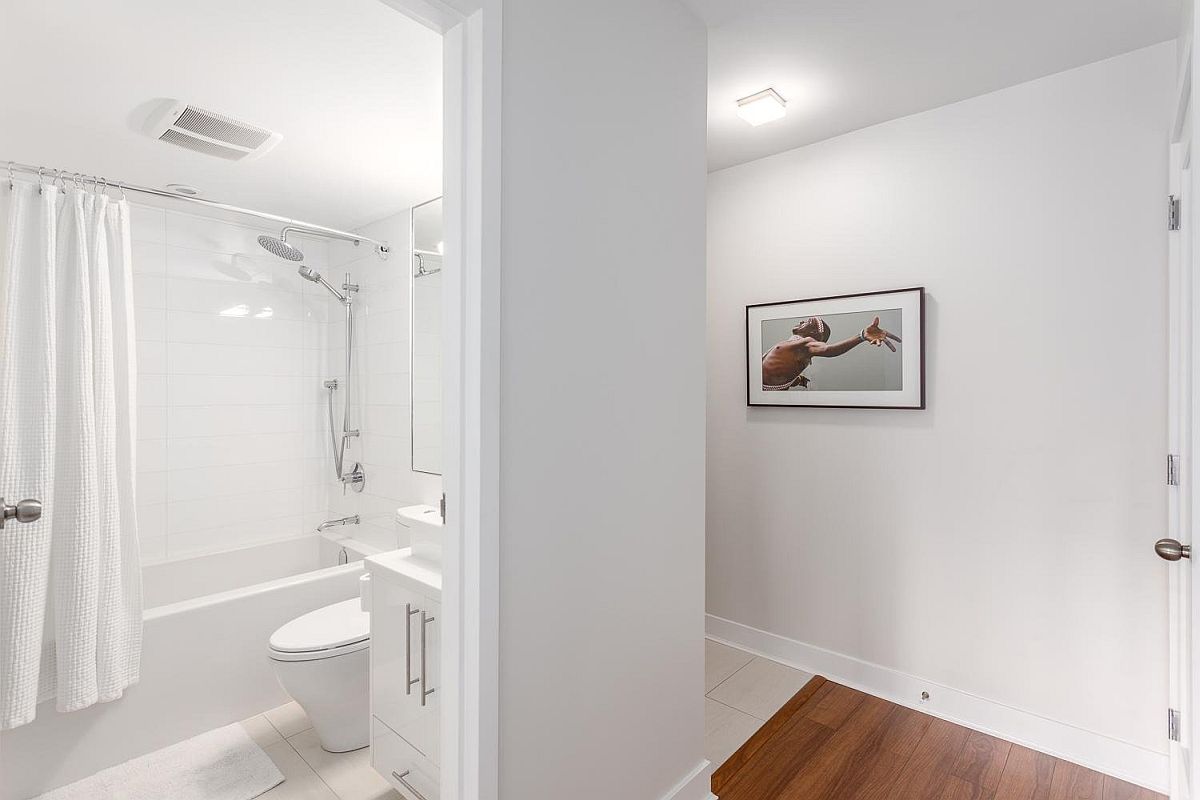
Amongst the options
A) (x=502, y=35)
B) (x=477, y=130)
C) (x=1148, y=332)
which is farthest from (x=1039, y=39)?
(x=477, y=130)

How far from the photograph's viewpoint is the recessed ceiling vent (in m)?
2.12

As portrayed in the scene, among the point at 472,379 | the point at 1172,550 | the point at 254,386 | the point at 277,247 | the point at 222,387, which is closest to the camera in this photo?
the point at 472,379

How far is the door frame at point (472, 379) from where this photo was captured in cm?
121

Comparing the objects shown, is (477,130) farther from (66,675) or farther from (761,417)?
(66,675)

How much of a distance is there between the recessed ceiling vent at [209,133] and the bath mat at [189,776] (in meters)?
2.32

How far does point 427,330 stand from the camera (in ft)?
9.30

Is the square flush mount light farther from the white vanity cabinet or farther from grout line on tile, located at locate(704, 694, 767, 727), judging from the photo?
grout line on tile, located at locate(704, 694, 767, 727)

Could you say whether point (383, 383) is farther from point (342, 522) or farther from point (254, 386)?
point (342, 522)

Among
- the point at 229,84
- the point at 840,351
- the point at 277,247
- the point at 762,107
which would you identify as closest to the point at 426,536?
the point at 229,84

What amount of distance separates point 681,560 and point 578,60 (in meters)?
1.40

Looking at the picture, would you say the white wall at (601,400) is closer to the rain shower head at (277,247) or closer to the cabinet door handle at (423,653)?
the cabinet door handle at (423,653)

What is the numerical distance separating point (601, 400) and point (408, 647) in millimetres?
920

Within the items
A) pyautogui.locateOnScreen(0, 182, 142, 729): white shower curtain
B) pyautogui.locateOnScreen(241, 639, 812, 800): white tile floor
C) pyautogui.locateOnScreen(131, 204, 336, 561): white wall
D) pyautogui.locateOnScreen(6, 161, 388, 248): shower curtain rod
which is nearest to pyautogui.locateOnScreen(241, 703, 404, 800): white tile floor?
pyautogui.locateOnScreen(241, 639, 812, 800): white tile floor

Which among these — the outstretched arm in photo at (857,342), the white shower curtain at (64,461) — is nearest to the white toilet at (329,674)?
the white shower curtain at (64,461)
